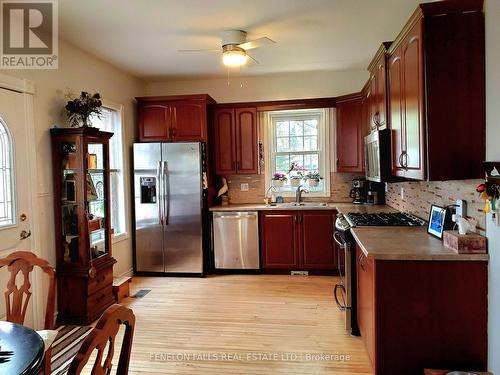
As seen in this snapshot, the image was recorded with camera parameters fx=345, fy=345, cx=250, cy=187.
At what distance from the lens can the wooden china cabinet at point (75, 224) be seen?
314cm

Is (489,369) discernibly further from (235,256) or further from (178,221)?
(178,221)

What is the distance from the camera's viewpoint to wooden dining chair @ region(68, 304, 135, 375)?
959 millimetres

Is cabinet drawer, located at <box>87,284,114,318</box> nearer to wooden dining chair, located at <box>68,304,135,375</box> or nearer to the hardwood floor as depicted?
the hardwood floor

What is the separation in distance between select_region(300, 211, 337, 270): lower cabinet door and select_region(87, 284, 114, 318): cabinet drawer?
2338 mm

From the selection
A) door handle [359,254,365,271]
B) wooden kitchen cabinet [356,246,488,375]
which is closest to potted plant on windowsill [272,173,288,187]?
door handle [359,254,365,271]

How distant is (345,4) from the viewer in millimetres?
2746

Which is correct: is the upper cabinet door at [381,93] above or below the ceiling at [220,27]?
below

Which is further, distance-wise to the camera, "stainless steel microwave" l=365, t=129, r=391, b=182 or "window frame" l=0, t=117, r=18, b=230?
"stainless steel microwave" l=365, t=129, r=391, b=182

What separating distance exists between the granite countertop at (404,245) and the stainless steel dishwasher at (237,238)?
1994 mm

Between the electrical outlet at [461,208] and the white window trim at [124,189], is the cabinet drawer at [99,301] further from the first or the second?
the electrical outlet at [461,208]

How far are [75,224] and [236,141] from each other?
93.4 inches

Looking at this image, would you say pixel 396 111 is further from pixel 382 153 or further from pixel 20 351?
pixel 20 351

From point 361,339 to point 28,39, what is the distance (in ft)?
12.2

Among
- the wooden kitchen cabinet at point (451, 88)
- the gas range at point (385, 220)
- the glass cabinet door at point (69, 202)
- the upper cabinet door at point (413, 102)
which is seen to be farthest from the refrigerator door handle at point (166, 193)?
the wooden kitchen cabinet at point (451, 88)
